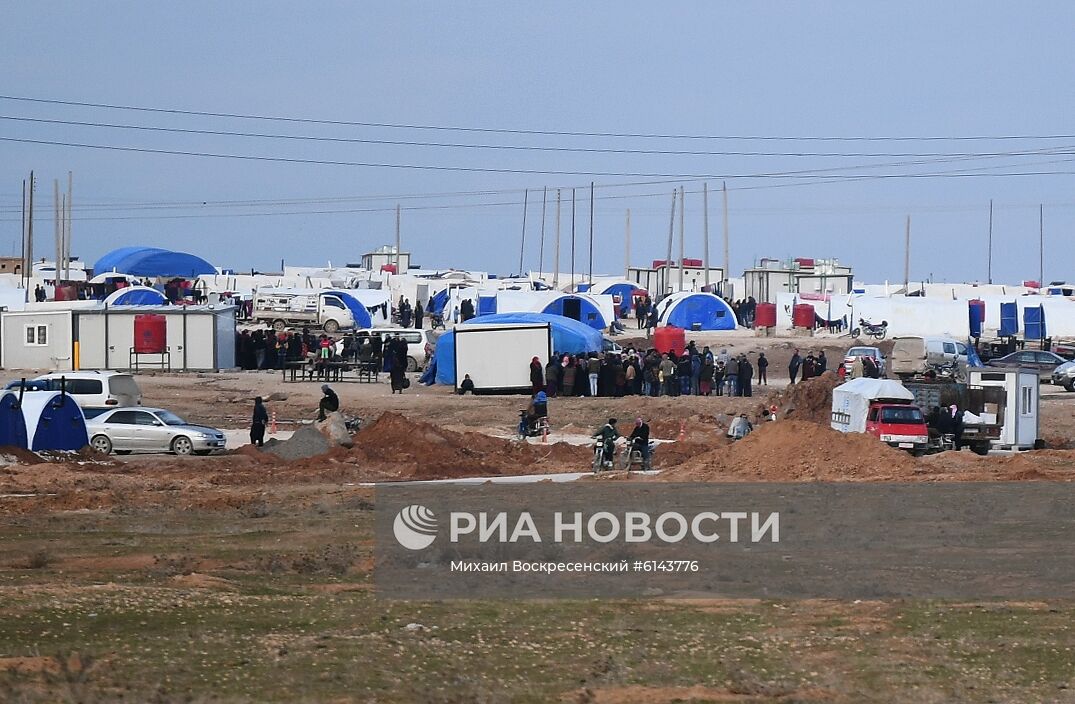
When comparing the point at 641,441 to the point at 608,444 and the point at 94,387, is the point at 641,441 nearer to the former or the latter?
the point at 608,444

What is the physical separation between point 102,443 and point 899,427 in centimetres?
1659

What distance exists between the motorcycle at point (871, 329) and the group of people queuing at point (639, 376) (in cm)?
2056

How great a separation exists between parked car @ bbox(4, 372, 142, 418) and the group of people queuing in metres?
11.6

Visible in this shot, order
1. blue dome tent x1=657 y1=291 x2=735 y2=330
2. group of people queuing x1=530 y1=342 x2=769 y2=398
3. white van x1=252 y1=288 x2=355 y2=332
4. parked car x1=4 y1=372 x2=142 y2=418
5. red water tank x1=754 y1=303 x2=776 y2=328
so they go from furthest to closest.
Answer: blue dome tent x1=657 y1=291 x2=735 y2=330
red water tank x1=754 y1=303 x2=776 y2=328
white van x1=252 y1=288 x2=355 y2=332
group of people queuing x1=530 y1=342 x2=769 y2=398
parked car x1=4 y1=372 x2=142 y2=418

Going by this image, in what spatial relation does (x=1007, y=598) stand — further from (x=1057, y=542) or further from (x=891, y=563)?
(x=1057, y=542)

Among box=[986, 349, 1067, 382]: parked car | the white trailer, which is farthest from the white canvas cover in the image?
box=[986, 349, 1067, 382]: parked car

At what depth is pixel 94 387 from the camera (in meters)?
36.4

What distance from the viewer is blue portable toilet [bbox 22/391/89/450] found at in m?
31.4

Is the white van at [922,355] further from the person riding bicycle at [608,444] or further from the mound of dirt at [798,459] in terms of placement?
the person riding bicycle at [608,444]

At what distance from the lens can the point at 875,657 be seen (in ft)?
45.5

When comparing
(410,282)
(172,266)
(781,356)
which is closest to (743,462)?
(781,356)

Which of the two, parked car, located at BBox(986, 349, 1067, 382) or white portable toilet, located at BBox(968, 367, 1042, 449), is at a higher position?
parked car, located at BBox(986, 349, 1067, 382)

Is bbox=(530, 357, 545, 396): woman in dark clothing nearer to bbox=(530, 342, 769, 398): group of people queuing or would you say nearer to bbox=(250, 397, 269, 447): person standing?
bbox=(530, 342, 769, 398): group of people queuing

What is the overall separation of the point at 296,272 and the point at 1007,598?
91.8 meters
